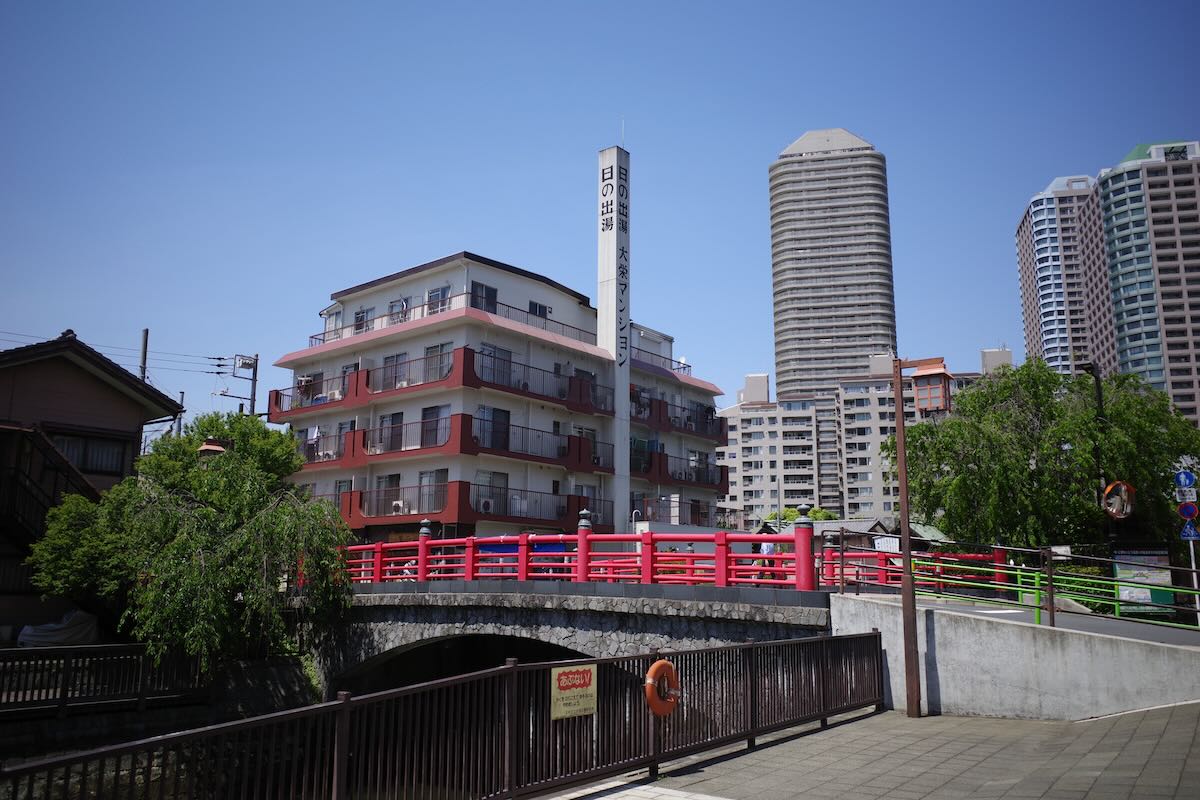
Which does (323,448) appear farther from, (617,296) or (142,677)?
(142,677)

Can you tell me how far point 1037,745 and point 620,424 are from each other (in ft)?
99.7

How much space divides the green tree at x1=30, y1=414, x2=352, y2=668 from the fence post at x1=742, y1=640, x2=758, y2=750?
1419 cm

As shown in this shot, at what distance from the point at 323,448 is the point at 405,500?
6.53 m

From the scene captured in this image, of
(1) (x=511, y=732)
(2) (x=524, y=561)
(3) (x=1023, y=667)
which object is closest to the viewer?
(1) (x=511, y=732)

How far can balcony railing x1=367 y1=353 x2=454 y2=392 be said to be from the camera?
36375mm

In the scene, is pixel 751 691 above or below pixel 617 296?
below

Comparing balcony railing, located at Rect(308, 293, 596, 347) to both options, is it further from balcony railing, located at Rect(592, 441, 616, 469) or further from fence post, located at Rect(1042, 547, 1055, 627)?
fence post, located at Rect(1042, 547, 1055, 627)

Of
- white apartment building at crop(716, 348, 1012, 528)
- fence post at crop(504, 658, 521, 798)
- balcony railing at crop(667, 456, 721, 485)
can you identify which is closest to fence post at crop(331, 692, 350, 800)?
fence post at crop(504, 658, 521, 798)

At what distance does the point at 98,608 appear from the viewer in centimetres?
2555

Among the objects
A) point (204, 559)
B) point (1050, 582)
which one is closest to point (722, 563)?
point (1050, 582)

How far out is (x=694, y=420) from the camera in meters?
47.4

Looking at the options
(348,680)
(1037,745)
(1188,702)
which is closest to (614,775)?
(1037,745)

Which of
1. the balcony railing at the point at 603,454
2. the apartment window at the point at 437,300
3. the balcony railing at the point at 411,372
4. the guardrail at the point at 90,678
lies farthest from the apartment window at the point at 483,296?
the guardrail at the point at 90,678

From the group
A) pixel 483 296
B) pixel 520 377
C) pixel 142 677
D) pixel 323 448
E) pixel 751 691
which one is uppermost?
pixel 483 296
